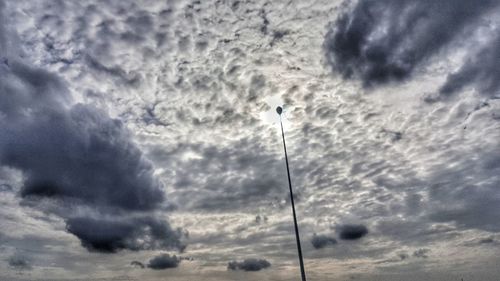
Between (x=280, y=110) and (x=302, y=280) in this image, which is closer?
(x=302, y=280)

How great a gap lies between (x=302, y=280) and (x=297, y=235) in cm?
308

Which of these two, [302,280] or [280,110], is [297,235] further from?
[280,110]

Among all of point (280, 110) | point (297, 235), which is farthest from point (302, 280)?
point (280, 110)

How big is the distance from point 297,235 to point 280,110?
34.6 ft

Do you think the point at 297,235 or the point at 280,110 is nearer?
the point at 297,235

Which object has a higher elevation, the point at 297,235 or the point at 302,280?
the point at 297,235

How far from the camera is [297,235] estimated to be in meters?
27.8

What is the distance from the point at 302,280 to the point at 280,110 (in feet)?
44.5

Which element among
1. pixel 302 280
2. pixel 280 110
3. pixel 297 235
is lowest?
pixel 302 280

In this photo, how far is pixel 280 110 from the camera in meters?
32.5

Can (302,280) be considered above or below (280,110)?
below
